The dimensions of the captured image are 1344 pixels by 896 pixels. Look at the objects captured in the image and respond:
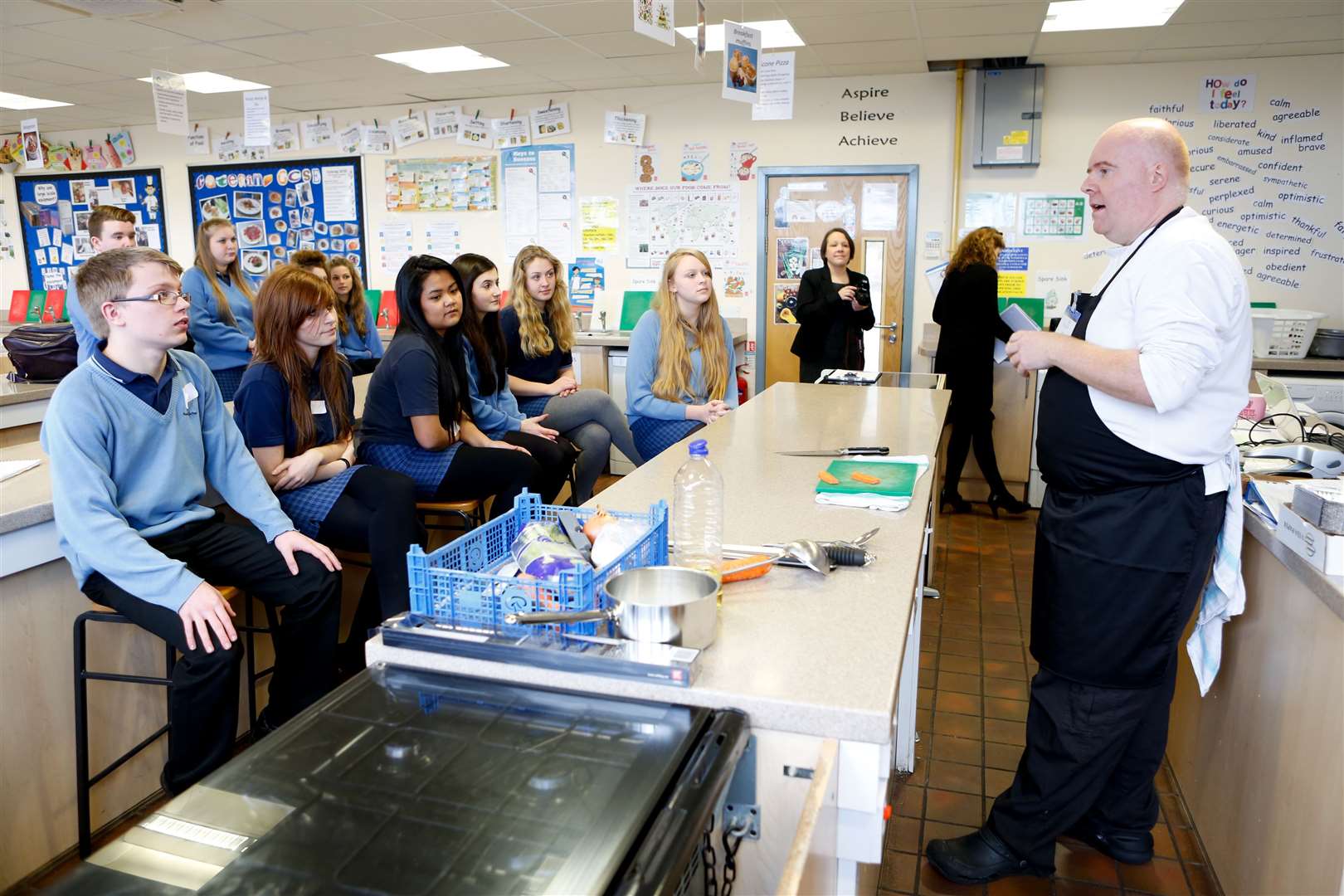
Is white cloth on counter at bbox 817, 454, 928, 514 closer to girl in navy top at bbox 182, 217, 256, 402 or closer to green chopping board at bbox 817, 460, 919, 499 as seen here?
green chopping board at bbox 817, 460, 919, 499

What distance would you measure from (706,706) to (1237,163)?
19.4 feet

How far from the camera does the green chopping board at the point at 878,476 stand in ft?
6.72

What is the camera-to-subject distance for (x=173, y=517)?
210 cm

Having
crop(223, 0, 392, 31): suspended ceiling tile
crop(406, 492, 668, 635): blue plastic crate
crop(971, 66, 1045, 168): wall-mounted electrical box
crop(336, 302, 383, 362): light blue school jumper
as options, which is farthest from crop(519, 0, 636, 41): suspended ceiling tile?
crop(406, 492, 668, 635): blue plastic crate

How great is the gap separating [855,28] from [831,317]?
1502 millimetres

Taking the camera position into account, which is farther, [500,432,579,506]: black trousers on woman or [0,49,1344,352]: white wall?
[0,49,1344,352]: white wall

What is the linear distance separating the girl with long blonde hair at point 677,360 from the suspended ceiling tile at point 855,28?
199 centimetres

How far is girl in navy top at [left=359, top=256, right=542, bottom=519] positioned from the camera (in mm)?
2926

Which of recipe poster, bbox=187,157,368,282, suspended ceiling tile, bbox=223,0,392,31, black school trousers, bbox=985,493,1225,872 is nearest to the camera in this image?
black school trousers, bbox=985,493,1225,872

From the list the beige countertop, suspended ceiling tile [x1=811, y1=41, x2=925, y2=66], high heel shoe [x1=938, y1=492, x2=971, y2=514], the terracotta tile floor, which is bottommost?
the terracotta tile floor

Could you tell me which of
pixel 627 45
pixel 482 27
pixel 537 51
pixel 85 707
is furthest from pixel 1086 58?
pixel 85 707

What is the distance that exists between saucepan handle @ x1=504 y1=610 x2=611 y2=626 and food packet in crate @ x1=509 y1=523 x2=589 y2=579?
0.20ft

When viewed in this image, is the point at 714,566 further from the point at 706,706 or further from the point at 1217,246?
the point at 1217,246

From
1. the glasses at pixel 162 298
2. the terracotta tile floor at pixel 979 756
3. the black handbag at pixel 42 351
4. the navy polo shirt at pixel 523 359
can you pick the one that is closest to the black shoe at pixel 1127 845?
the terracotta tile floor at pixel 979 756
